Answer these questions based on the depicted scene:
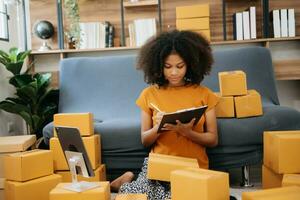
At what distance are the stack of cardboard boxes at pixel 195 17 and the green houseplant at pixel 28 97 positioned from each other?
4.44ft

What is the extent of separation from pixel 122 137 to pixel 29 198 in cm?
68

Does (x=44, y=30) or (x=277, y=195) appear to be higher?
(x=44, y=30)

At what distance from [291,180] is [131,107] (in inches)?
64.3

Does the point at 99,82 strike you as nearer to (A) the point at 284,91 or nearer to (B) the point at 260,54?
(B) the point at 260,54

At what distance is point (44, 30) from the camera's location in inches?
139

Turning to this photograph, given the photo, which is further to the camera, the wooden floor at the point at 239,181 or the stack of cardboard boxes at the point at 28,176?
the wooden floor at the point at 239,181

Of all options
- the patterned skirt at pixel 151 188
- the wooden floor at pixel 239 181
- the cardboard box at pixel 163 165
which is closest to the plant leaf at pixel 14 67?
the wooden floor at pixel 239 181

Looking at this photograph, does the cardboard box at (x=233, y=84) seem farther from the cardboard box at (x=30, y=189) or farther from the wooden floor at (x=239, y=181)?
the cardboard box at (x=30, y=189)

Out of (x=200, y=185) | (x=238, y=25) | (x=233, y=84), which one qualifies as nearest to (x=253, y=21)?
(x=238, y=25)

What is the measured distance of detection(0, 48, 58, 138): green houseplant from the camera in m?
2.86

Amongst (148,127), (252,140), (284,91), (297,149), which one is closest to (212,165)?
(252,140)

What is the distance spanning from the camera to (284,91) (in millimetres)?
3477

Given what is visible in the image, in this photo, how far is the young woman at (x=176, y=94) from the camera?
1.89m

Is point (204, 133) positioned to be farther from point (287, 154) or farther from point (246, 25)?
point (246, 25)
